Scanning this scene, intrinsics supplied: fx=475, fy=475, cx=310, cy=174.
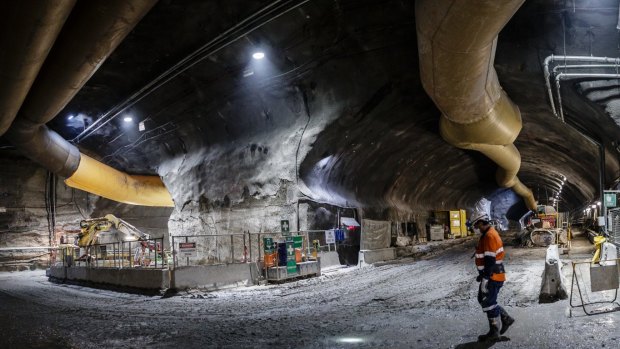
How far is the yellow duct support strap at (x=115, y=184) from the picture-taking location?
2383cm

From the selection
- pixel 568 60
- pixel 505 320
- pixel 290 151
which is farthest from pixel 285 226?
pixel 505 320

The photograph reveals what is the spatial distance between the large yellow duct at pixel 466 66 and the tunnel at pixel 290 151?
0.21 feet

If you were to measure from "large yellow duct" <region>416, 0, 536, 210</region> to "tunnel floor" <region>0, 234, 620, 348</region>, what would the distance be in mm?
4829

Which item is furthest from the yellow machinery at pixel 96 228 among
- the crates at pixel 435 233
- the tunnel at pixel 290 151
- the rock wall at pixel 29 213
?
the crates at pixel 435 233

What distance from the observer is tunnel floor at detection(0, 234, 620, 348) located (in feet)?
23.1

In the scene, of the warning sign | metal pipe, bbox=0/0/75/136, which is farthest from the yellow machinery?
metal pipe, bbox=0/0/75/136

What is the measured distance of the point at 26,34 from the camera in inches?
343

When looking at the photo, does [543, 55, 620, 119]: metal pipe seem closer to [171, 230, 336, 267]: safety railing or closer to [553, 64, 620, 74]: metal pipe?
[553, 64, 620, 74]: metal pipe

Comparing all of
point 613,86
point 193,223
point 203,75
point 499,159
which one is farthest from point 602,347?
point 193,223

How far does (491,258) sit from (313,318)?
12.4 feet

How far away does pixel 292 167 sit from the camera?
1983 cm

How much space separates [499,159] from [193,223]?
15330 mm

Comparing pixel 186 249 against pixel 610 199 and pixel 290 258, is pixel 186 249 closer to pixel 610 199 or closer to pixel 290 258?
pixel 290 258

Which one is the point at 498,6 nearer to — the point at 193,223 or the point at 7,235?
the point at 193,223
